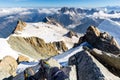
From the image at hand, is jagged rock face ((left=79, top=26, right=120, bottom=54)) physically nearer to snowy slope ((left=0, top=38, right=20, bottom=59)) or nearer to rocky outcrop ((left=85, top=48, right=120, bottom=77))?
snowy slope ((left=0, top=38, right=20, bottom=59))

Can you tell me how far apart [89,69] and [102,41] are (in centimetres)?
7367

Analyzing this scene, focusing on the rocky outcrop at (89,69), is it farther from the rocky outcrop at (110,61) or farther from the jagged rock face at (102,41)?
the jagged rock face at (102,41)

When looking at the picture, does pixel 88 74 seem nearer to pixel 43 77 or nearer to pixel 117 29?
pixel 43 77

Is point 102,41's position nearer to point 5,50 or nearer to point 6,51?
point 6,51

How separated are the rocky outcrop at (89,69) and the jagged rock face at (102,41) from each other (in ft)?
184

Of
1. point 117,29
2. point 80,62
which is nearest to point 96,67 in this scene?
point 80,62

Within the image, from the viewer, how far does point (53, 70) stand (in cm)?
2539

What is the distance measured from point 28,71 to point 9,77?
8899 mm

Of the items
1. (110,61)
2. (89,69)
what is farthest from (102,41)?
(89,69)

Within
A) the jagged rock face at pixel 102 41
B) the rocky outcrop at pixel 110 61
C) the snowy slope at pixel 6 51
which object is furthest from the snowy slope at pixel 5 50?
the rocky outcrop at pixel 110 61

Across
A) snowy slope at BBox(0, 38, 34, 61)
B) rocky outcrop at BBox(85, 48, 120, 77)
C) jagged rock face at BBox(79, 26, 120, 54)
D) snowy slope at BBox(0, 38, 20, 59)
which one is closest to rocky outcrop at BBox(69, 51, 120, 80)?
rocky outcrop at BBox(85, 48, 120, 77)

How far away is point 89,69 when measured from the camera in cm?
2575

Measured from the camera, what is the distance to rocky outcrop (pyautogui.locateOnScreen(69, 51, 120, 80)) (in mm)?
24516

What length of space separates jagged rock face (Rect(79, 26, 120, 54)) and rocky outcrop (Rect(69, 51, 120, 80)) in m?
56.0
